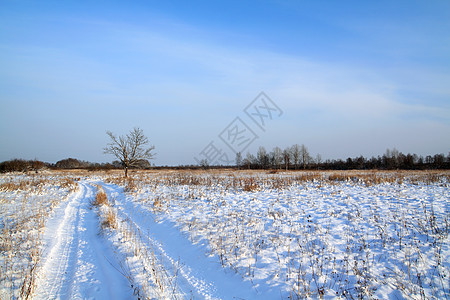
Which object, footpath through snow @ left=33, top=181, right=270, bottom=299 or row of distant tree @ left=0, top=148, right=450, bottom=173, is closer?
footpath through snow @ left=33, top=181, right=270, bottom=299

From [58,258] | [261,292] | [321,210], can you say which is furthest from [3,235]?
[321,210]

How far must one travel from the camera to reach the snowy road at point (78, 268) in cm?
325

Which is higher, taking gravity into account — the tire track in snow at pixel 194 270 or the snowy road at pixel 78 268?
the snowy road at pixel 78 268

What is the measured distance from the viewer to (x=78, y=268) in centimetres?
393

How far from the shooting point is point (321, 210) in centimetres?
763

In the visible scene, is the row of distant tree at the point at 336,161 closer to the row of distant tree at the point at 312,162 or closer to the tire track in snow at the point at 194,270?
the row of distant tree at the point at 312,162

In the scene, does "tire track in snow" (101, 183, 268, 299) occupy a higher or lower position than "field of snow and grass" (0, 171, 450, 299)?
lower

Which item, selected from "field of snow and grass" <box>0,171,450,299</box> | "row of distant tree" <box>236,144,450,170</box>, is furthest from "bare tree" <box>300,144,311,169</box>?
"field of snow and grass" <box>0,171,450,299</box>

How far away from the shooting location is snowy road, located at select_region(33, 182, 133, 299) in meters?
3.25

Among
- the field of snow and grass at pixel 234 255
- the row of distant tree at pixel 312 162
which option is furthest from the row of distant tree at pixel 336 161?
the field of snow and grass at pixel 234 255

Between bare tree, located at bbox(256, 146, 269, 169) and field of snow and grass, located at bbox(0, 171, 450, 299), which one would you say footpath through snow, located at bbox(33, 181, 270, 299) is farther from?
bare tree, located at bbox(256, 146, 269, 169)

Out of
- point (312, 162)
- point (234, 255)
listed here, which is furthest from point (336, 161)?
point (234, 255)

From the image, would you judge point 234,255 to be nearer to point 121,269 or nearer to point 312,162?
point 121,269

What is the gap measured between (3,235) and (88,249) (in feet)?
8.39
